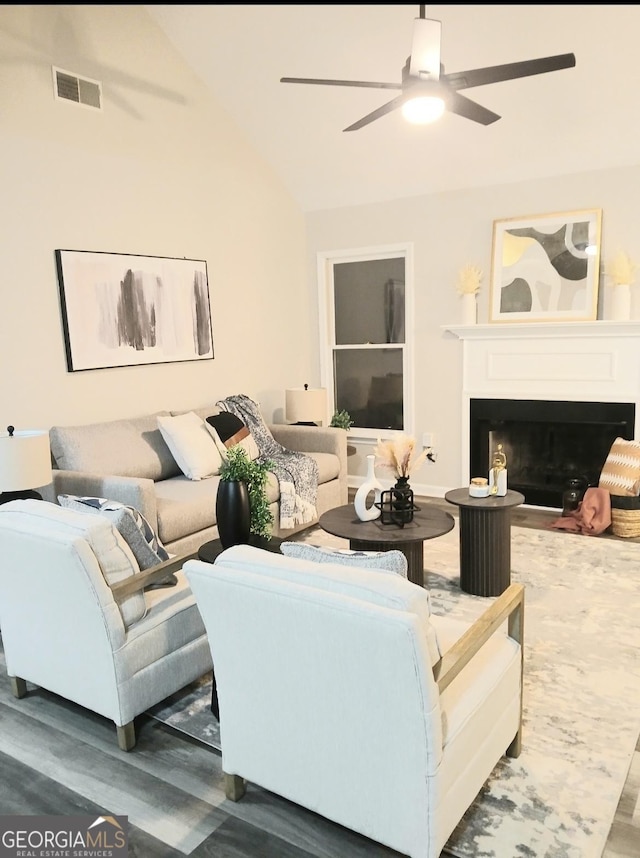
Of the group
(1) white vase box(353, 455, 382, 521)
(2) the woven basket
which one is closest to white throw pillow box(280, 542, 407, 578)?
(1) white vase box(353, 455, 382, 521)

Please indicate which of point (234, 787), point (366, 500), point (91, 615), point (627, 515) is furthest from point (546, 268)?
point (234, 787)

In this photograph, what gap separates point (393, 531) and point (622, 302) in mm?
2687

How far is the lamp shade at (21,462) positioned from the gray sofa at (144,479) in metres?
0.40

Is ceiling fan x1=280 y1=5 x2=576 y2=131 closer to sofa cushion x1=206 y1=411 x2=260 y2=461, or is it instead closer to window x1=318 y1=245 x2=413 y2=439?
sofa cushion x1=206 y1=411 x2=260 y2=461

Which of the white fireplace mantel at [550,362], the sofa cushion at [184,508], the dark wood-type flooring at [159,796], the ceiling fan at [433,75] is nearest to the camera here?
the dark wood-type flooring at [159,796]

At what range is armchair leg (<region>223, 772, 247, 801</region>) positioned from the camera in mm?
2143

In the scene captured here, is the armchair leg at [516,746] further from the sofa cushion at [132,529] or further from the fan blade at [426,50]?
the fan blade at [426,50]

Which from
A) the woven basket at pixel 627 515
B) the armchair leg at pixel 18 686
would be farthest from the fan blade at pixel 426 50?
the armchair leg at pixel 18 686

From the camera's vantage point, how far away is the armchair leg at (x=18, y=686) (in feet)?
9.19

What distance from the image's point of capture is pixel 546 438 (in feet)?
17.9

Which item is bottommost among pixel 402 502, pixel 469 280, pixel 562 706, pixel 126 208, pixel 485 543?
pixel 562 706

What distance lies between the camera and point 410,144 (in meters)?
5.18

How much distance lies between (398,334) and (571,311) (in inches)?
61.8

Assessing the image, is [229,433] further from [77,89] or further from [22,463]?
[77,89]
